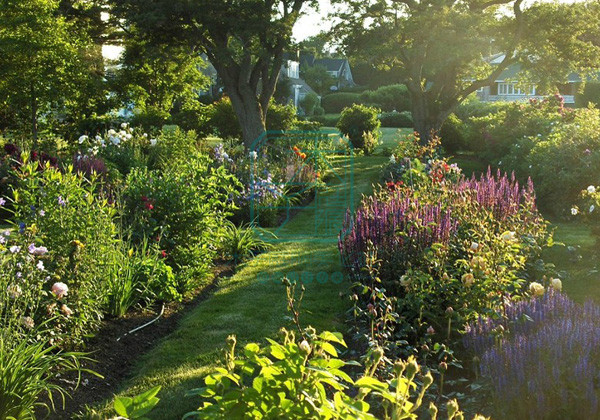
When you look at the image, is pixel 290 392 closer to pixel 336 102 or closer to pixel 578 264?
pixel 578 264

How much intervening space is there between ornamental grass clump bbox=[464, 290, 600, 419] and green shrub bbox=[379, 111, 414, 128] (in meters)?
33.9

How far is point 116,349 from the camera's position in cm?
477

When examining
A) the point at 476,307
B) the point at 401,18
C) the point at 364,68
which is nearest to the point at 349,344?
the point at 476,307

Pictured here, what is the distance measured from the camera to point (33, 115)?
18.9 meters

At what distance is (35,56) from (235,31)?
17.6ft

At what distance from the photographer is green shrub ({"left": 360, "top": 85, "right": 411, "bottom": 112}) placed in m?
43.8

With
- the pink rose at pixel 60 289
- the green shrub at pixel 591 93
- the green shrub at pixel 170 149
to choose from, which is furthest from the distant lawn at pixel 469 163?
the green shrub at pixel 591 93

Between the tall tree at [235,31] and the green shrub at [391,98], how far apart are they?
23439mm

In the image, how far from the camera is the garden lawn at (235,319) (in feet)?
13.8

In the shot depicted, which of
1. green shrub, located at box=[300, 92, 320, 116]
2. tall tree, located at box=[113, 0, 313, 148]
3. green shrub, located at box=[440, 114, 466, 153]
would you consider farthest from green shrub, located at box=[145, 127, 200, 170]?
green shrub, located at box=[300, 92, 320, 116]

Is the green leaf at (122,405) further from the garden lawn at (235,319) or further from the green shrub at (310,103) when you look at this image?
the green shrub at (310,103)

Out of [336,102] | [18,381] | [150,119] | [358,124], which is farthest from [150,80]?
[336,102]

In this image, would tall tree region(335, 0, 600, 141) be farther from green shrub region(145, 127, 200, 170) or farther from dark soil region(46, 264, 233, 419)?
dark soil region(46, 264, 233, 419)

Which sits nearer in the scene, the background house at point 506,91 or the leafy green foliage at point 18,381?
the leafy green foliage at point 18,381
